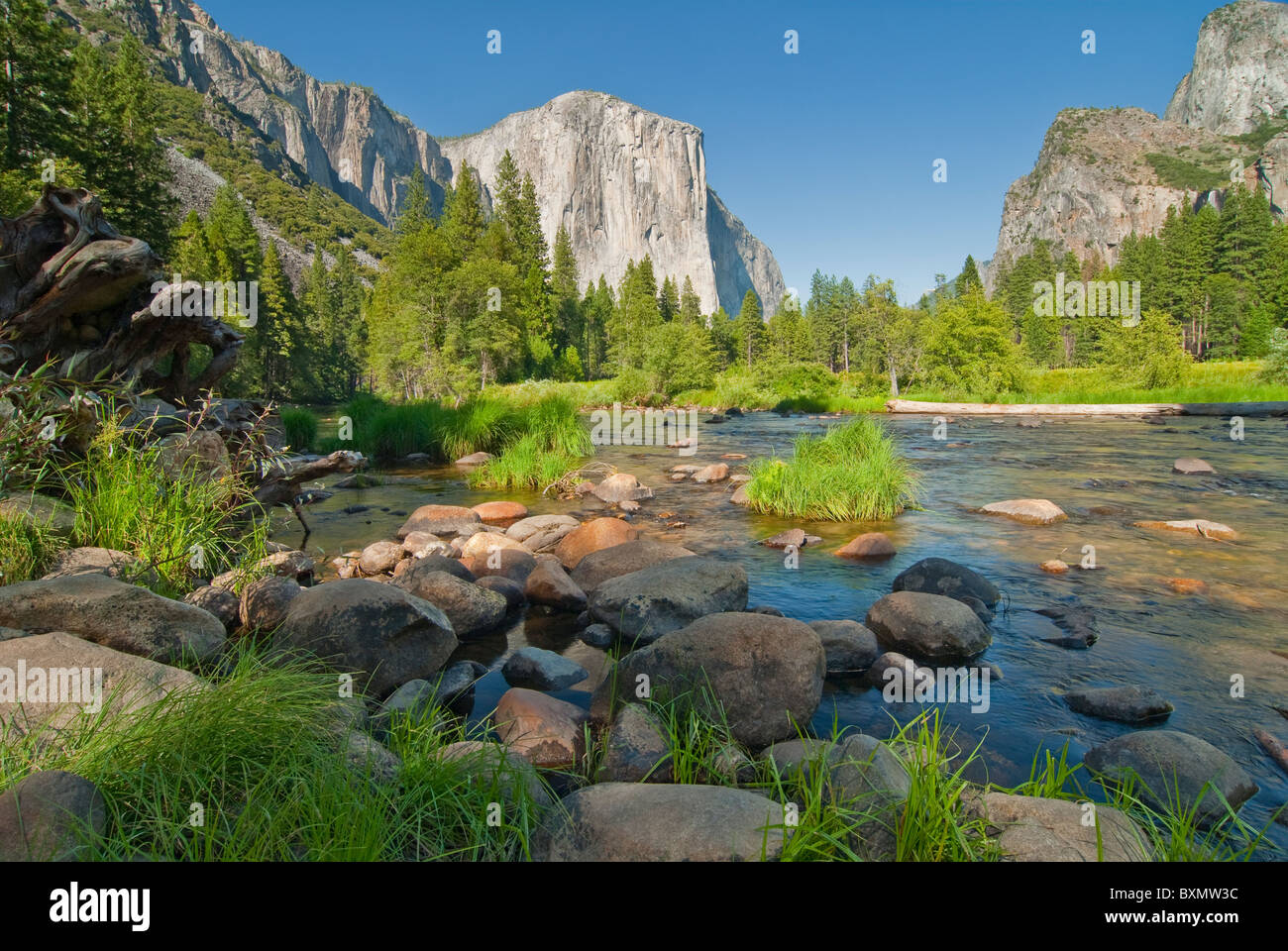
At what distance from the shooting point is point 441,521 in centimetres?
1023

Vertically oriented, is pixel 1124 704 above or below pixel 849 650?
below

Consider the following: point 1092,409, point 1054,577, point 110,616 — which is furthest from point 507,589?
point 1092,409

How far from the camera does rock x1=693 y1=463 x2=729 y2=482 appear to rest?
15.2 meters

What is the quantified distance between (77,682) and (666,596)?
13.0 ft

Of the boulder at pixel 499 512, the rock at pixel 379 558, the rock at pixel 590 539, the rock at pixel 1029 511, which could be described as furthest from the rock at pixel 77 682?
the rock at pixel 1029 511

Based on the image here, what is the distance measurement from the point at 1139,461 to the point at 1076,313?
232ft

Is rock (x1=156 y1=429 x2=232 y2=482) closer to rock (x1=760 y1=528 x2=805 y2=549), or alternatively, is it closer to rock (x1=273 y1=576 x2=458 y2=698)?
rock (x1=273 y1=576 x2=458 y2=698)

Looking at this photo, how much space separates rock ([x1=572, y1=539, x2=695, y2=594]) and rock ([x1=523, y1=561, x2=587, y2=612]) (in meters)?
0.25

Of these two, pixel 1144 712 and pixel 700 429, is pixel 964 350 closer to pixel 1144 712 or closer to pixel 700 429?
pixel 700 429

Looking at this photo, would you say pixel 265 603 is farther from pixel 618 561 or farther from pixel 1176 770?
pixel 1176 770

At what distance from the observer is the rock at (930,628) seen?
564cm

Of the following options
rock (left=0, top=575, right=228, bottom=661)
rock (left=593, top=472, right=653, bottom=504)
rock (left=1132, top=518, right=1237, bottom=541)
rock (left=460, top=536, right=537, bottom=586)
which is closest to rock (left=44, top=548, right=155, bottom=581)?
rock (left=0, top=575, right=228, bottom=661)

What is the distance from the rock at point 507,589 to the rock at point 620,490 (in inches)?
223

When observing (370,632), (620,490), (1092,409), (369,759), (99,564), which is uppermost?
(1092,409)
